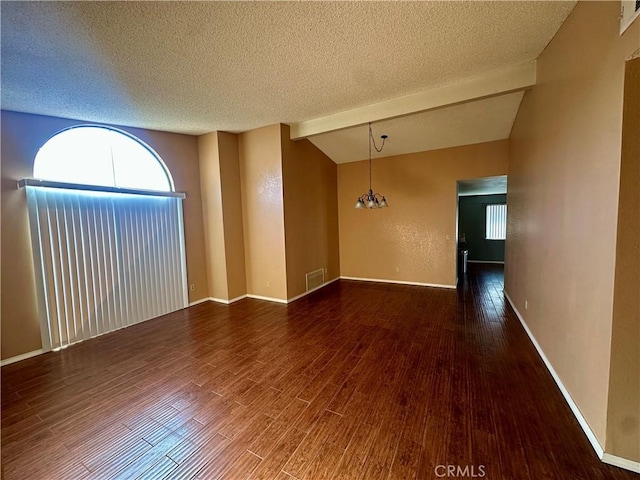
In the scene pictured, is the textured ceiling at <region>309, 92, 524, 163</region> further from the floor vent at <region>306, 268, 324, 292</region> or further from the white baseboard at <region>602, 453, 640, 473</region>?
the white baseboard at <region>602, 453, 640, 473</region>

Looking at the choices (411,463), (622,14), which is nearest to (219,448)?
(411,463)

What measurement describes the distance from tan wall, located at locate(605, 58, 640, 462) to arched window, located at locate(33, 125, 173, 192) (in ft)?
17.4

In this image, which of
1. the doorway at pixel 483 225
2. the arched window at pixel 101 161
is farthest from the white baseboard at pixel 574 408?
the doorway at pixel 483 225

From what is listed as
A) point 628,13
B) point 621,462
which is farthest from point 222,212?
point 621,462

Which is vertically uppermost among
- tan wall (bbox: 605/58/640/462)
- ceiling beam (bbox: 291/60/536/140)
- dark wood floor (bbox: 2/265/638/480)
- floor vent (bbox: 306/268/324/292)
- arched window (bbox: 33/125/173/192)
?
ceiling beam (bbox: 291/60/536/140)

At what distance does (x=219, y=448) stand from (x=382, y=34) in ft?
11.4

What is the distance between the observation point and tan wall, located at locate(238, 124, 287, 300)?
470 cm

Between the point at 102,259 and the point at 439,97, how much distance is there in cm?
514

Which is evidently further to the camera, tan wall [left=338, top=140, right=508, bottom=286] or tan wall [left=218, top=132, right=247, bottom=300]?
tan wall [left=338, top=140, right=508, bottom=286]

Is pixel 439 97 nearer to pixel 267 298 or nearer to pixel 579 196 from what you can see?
pixel 579 196

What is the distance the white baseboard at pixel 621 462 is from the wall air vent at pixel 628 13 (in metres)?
2.43

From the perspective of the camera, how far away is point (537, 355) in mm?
2768

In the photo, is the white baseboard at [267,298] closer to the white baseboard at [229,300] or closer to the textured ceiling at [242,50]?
the white baseboard at [229,300]

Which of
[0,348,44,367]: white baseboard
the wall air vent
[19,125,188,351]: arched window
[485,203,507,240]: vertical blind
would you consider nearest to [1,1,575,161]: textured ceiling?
[19,125,188,351]: arched window
